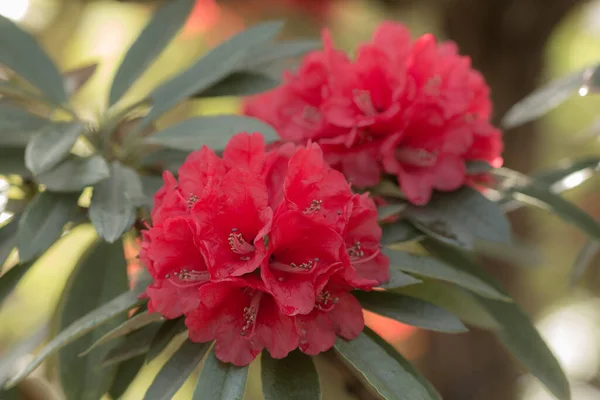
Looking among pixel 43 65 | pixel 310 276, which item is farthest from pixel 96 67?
pixel 310 276

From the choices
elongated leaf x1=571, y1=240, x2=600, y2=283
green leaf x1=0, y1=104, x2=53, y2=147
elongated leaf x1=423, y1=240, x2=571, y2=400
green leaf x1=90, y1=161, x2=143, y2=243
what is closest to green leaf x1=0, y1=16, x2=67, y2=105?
green leaf x1=0, y1=104, x2=53, y2=147

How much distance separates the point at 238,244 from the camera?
51 cm

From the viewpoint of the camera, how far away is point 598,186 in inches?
43.7

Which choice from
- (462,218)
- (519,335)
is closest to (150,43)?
(462,218)

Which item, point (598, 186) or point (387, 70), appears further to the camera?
point (598, 186)

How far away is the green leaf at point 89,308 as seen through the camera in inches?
25.8

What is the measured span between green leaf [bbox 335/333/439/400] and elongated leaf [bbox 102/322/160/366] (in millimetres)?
192

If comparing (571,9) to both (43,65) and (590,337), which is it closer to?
(43,65)

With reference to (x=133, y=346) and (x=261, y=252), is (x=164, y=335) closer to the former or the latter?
(x=133, y=346)

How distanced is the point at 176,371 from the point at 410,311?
8.6 inches

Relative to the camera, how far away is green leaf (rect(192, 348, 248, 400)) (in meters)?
0.50

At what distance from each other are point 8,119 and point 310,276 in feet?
1.32

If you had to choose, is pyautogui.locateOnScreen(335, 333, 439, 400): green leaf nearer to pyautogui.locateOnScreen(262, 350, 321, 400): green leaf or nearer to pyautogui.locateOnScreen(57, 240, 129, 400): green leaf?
pyautogui.locateOnScreen(262, 350, 321, 400): green leaf

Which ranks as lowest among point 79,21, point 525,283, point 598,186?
point 525,283
